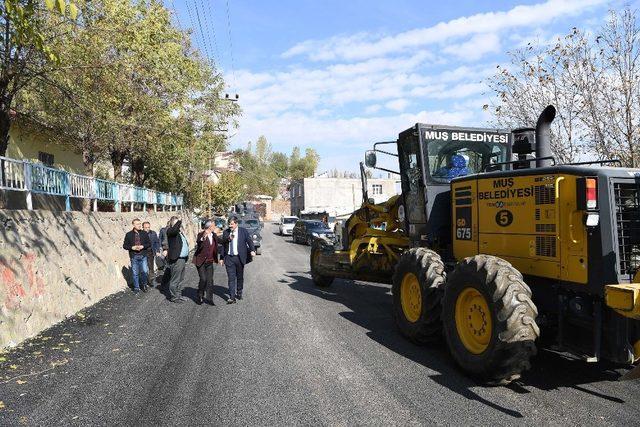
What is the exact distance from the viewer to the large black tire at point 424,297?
634cm

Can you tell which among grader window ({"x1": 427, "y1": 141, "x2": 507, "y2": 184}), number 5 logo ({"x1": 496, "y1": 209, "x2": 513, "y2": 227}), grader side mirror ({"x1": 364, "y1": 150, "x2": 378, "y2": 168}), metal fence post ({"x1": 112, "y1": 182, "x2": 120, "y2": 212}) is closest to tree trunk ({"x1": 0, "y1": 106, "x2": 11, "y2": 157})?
metal fence post ({"x1": 112, "y1": 182, "x2": 120, "y2": 212})

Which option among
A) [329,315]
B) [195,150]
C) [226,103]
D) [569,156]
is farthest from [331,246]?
[226,103]

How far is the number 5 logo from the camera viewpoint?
5.82m

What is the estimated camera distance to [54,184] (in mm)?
11023

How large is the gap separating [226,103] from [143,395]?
25693 millimetres

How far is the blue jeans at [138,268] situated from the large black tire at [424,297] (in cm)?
672

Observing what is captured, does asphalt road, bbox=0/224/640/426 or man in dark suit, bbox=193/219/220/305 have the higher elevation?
man in dark suit, bbox=193/219/220/305

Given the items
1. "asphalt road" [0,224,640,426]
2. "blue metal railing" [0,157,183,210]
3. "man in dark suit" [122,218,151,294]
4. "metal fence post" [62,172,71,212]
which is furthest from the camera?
"metal fence post" [62,172,71,212]

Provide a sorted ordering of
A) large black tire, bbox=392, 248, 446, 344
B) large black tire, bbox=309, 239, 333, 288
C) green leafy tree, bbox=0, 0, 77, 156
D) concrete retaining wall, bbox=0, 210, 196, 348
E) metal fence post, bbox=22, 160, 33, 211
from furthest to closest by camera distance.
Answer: large black tire, bbox=309, 239, 333, 288
green leafy tree, bbox=0, 0, 77, 156
metal fence post, bbox=22, 160, 33, 211
concrete retaining wall, bbox=0, 210, 196, 348
large black tire, bbox=392, 248, 446, 344

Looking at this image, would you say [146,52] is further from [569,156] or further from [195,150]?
[195,150]

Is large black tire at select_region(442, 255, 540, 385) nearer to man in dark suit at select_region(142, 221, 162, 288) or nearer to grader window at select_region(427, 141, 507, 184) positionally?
grader window at select_region(427, 141, 507, 184)

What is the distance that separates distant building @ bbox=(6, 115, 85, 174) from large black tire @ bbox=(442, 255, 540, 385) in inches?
566

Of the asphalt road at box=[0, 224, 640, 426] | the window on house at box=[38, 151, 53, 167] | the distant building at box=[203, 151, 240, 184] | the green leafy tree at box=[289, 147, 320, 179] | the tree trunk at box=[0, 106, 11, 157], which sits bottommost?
the asphalt road at box=[0, 224, 640, 426]

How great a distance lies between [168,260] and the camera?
35.3 ft
